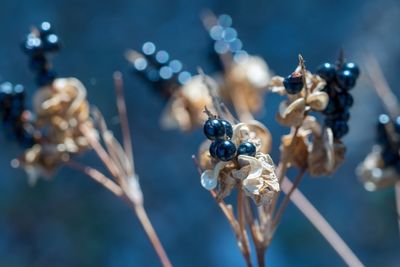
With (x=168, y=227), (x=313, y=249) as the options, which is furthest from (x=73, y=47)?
(x=313, y=249)

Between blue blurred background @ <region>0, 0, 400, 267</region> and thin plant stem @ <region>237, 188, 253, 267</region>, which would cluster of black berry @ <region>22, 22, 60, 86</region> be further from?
blue blurred background @ <region>0, 0, 400, 267</region>

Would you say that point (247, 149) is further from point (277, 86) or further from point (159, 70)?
point (159, 70)

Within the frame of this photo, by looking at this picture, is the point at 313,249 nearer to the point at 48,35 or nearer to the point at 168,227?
the point at 168,227

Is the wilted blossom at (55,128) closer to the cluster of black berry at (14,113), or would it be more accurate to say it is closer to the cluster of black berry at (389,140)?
the cluster of black berry at (14,113)

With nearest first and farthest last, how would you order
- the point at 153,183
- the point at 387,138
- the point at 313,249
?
the point at 387,138
the point at 313,249
the point at 153,183

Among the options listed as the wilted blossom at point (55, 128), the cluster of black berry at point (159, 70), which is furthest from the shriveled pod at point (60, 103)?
the cluster of black berry at point (159, 70)

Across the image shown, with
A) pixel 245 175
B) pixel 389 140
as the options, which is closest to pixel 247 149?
pixel 245 175
